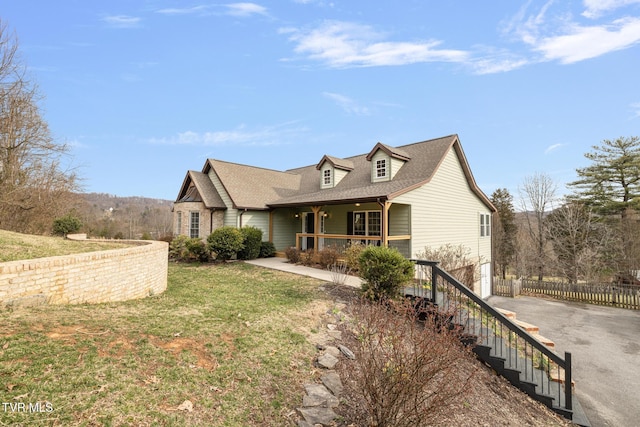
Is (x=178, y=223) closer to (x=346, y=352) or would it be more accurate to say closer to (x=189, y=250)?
(x=189, y=250)

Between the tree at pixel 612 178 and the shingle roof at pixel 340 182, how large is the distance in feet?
53.0

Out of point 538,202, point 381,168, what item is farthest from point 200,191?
point 538,202

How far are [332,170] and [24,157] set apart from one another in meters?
20.9

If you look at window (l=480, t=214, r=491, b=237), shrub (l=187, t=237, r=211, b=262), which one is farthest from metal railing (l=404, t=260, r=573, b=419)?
window (l=480, t=214, r=491, b=237)

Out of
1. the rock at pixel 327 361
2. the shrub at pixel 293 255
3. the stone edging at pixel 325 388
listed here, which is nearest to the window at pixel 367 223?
the shrub at pixel 293 255

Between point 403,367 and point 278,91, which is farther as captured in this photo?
point 278,91

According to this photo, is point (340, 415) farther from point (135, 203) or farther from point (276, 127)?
point (135, 203)

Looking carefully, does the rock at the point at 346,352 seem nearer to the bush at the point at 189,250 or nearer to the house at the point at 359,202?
the house at the point at 359,202

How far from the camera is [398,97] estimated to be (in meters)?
16.6

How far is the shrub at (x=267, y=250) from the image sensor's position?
17.2 metres

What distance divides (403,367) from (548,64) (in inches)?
687

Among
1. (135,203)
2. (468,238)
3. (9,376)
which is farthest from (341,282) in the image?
(135,203)

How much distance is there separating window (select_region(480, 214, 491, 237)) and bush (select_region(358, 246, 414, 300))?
48.3 ft

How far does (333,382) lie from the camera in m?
4.38
